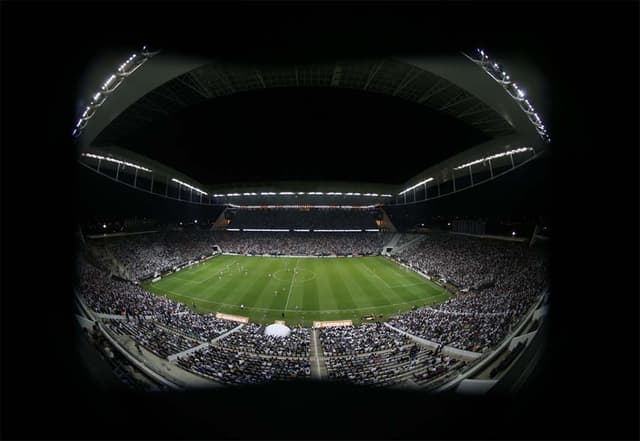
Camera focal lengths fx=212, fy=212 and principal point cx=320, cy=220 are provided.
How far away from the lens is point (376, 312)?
11094 mm

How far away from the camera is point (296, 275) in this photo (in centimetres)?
1703

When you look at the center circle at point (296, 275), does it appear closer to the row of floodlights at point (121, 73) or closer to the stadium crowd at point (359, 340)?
the stadium crowd at point (359, 340)

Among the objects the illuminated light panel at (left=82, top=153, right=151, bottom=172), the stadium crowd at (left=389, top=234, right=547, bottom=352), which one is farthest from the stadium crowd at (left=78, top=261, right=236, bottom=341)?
the stadium crowd at (left=389, top=234, right=547, bottom=352)

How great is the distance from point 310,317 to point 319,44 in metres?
10.7

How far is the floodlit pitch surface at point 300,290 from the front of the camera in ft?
36.4

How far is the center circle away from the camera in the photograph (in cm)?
1588

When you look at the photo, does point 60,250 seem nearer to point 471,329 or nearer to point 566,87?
point 566,87

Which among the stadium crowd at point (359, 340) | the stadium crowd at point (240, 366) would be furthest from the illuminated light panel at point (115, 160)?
the stadium crowd at point (359, 340)

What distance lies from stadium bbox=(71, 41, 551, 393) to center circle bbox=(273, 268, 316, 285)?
0.79 feet

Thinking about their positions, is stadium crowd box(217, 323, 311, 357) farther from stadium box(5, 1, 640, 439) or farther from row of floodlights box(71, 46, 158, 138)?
row of floodlights box(71, 46, 158, 138)

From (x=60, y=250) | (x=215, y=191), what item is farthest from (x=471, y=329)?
(x=215, y=191)

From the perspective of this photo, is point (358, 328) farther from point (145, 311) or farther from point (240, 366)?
point (145, 311)

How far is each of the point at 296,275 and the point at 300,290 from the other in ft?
10.5

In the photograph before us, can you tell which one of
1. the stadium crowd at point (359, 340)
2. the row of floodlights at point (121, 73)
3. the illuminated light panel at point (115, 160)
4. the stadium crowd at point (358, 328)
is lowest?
the stadium crowd at point (359, 340)
